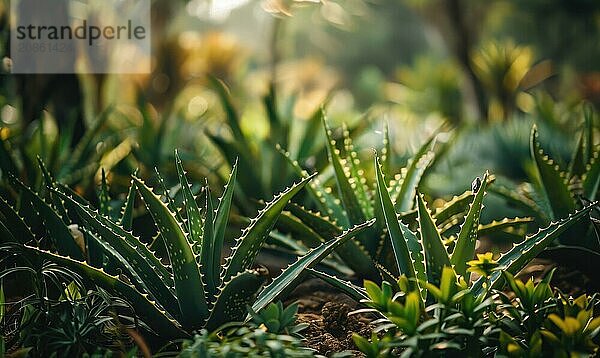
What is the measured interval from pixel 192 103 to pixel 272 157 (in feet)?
19.9

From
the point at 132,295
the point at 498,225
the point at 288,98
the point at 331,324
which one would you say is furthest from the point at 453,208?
the point at 288,98

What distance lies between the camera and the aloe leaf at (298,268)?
6.67ft

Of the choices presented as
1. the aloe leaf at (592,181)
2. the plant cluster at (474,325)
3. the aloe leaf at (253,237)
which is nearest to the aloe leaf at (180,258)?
the aloe leaf at (253,237)

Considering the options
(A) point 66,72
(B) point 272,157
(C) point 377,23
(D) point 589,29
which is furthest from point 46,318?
(C) point 377,23

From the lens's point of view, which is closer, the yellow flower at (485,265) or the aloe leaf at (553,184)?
the yellow flower at (485,265)

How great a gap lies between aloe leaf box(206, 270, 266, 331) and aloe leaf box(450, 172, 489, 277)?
572 millimetres

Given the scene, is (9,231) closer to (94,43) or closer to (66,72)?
(66,72)

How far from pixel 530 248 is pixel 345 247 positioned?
694 millimetres

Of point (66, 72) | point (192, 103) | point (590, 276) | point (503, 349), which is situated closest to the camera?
point (503, 349)

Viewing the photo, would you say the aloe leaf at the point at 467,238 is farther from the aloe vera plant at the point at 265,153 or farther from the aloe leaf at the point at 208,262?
the aloe vera plant at the point at 265,153

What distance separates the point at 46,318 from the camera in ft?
6.84

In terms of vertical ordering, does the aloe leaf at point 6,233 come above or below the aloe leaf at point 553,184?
below

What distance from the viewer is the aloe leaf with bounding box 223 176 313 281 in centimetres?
211

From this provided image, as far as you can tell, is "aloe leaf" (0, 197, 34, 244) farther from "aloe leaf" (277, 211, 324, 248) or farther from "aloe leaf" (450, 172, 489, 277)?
"aloe leaf" (450, 172, 489, 277)
